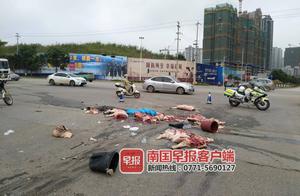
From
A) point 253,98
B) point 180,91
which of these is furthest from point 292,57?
point 253,98

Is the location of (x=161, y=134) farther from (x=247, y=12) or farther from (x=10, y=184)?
(x=247, y=12)

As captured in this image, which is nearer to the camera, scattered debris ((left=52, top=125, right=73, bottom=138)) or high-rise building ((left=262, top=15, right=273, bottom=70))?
scattered debris ((left=52, top=125, right=73, bottom=138))

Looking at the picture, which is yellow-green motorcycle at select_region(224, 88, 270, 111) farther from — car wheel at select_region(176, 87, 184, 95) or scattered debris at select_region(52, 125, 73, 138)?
scattered debris at select_region(52, 125, 73, 138)

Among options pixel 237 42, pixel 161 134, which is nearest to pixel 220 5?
pixel 237 42

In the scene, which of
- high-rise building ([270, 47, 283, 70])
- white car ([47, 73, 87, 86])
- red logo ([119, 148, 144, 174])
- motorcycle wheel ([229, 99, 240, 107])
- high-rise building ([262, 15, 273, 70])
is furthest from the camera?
high-rise building ([270, 47, 283, 70])

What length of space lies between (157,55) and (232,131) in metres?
71.6

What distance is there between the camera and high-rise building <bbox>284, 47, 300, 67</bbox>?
10000 centimetres

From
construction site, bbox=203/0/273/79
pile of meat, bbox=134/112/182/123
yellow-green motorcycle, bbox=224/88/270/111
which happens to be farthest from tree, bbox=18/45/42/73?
pile of meat, bbox=134/112/182/123

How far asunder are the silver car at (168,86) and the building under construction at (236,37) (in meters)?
45.0

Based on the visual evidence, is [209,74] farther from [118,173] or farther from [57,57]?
[118,173]

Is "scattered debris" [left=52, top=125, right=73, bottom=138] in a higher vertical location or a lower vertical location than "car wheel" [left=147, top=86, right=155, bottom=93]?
lower

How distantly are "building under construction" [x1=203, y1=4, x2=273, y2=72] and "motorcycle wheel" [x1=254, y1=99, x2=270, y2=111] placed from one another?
52.4 meters

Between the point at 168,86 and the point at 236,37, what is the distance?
180ft

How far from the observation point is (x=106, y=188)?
4.09 m
